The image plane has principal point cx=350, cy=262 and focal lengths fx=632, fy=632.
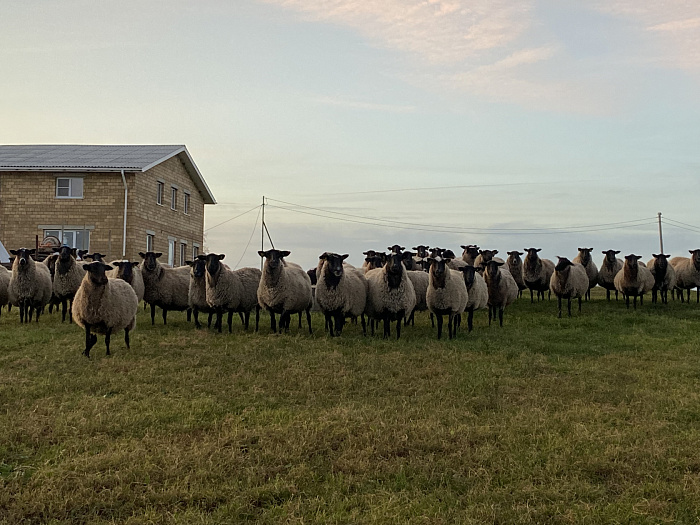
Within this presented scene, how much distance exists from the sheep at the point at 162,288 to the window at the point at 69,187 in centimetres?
1589

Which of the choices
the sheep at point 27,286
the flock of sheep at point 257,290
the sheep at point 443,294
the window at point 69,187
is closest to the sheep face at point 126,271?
the flock of sheep at point 257,290

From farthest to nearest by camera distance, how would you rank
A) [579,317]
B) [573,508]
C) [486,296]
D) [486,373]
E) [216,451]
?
[579,317]
[486,296]
[486,373]
[216,451]
[573,508]

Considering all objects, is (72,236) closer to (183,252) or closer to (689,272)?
(183,252)

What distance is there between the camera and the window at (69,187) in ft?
102

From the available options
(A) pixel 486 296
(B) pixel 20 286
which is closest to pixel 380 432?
(A) pixel 486 296

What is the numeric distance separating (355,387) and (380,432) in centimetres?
246

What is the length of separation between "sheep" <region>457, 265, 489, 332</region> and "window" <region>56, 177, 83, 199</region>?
21.7 m

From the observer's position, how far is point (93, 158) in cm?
3256

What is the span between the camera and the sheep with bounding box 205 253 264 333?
→ 15797mm

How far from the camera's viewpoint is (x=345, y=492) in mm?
5898

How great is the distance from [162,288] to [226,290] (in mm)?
2154

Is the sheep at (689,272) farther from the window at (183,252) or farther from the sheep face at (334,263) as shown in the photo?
the window at (183,252)

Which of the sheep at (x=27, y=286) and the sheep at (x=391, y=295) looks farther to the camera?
the sheep at (x=27, y=286)

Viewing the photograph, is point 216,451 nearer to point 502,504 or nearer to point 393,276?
point 502,504
